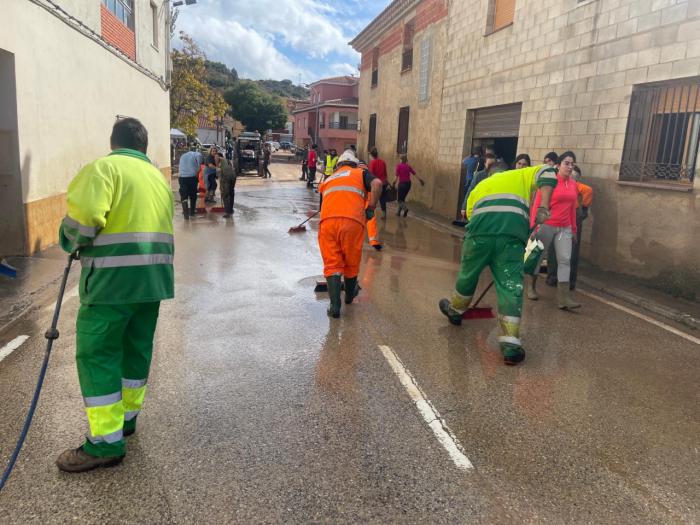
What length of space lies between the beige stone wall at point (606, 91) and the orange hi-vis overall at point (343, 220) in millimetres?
4659

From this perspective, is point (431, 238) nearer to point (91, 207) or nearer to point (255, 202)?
point (255, 202)

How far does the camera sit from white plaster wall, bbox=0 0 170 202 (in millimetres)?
7613

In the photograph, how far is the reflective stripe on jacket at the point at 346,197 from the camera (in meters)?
5.86

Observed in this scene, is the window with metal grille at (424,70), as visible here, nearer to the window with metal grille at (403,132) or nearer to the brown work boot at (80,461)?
the window with metal grille at (403,132)

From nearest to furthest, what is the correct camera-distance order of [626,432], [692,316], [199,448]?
1. [199,448]
2. [626,432]
3. [692,316]

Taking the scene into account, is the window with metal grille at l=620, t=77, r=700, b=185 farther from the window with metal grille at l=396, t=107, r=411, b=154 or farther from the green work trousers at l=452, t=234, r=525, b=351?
the window with metal grille at l=396, t=107, r=411, b=154

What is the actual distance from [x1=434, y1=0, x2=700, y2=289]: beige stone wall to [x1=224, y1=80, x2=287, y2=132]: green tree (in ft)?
191

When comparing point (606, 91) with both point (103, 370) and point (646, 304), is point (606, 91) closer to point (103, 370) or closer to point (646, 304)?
point (646, 304)

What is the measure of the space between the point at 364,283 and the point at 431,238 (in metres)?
4.80

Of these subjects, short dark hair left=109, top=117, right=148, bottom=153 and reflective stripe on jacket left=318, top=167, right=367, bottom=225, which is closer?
short dark hair left=109, top=117, right=148, bottom=153

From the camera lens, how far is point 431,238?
39.6ft

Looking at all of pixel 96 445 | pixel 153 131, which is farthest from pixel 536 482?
pixel 153 131

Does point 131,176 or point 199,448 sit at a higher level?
point 131,176

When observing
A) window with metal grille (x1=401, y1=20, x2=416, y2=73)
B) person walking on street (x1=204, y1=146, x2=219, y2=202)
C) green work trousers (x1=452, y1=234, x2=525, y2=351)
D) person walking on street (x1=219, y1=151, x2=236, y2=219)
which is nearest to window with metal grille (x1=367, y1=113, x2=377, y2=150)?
window with metal grille (x1=401, y1=20, x2=416, y2=73)
